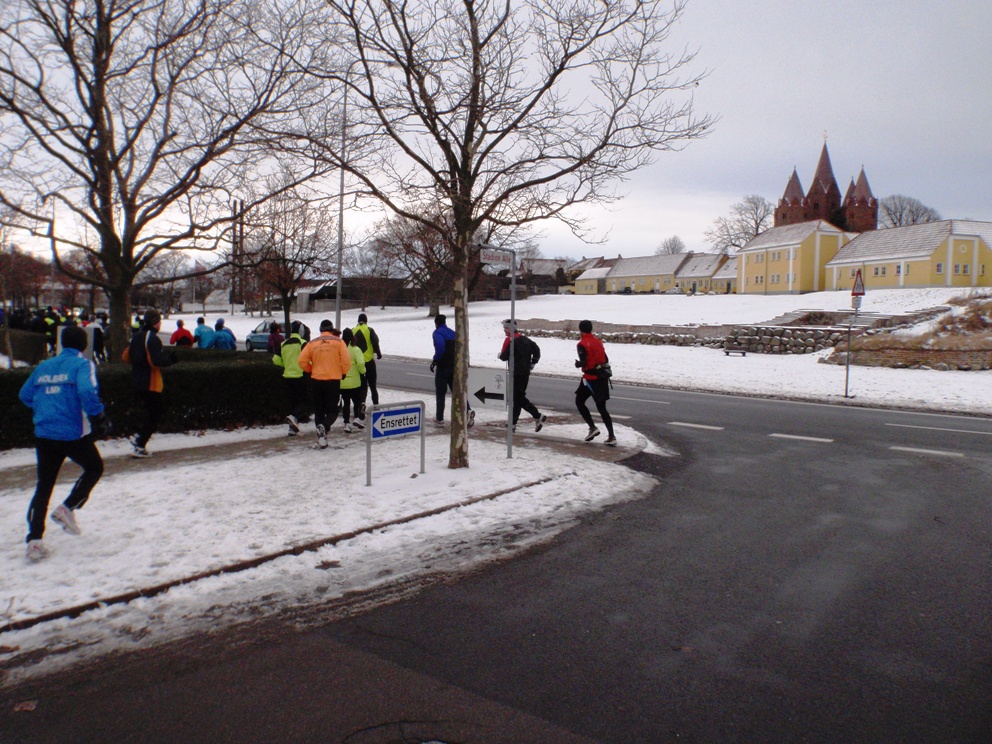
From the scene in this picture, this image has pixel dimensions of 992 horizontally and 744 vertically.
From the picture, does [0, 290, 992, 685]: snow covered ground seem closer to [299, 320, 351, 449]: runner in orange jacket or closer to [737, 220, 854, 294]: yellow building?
[299, 320, 351, 449]: runner in orange jacket

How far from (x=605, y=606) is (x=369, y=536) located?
233 cm

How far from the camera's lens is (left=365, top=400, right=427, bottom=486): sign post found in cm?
797

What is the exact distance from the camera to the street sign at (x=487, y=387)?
9.77 m

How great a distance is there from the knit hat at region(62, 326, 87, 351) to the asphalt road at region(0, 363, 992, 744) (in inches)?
109

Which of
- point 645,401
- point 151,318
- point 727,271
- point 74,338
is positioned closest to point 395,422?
point 74,338

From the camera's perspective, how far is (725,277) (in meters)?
96.2

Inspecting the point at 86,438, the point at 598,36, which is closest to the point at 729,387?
the point at 598,36

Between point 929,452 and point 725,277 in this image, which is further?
point 725,277

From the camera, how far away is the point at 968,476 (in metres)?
9.09

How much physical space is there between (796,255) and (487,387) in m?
58.3

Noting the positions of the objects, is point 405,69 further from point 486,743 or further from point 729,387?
point 729,387

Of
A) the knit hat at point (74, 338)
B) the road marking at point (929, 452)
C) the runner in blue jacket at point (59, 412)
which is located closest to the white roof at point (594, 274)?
the road marking at point (929, 452)

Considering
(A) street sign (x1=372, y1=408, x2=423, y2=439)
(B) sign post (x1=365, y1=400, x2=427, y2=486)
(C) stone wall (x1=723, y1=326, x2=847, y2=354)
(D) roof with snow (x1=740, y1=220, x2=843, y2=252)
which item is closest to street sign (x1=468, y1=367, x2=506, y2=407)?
(B) sign post (x1=365, y1=400, x2=427, y2=486)

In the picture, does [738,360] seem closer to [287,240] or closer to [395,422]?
[287,240]
